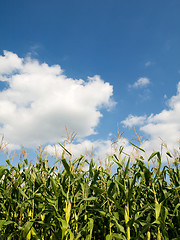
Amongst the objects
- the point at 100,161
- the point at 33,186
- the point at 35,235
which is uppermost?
the point at 100,161

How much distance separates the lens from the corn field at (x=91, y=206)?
3150mm

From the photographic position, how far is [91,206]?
3.62m

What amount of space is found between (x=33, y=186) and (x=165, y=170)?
9.40 feet

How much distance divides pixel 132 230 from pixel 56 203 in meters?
1.44

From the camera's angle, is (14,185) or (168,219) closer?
(168,219)

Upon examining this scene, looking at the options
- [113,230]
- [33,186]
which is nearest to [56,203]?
[33,186]

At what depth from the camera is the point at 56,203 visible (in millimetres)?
3400

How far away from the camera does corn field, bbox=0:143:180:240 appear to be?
124 inches

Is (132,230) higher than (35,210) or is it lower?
lower

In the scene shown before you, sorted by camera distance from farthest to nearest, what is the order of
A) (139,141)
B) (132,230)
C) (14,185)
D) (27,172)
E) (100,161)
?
(100,161) < (27,172) < (14,185) < (139,141) < (132,230)

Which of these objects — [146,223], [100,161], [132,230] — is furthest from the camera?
[100,161]

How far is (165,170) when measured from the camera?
409 centimetres

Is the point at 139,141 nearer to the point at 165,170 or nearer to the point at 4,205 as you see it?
the point at 165,170

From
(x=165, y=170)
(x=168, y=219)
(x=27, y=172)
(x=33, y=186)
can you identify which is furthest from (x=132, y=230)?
(x=27, y=172)
